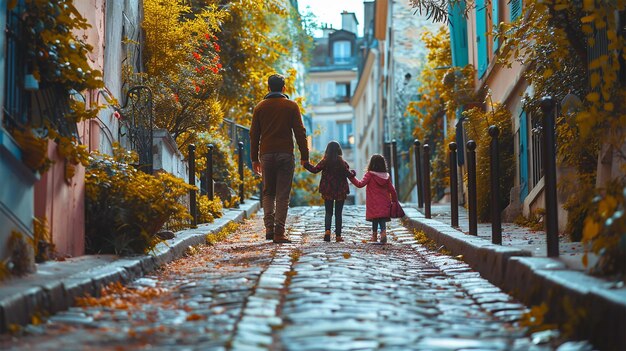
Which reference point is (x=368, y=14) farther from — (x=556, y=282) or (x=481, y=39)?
(x=556, y=282)

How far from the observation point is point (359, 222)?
14609 mm

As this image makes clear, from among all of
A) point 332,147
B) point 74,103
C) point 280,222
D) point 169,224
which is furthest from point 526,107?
point 74,103

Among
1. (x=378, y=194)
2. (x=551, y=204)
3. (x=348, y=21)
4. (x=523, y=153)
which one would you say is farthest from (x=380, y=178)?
(x=348, y=21)

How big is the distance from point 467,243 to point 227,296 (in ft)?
9.42

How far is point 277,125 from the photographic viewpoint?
10.8 meters

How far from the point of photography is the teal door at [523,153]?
39.7 feet

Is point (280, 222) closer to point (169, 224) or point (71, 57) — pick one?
point (169, 224)

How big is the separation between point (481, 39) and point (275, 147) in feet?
21.0

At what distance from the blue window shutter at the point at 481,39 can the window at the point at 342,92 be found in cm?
4445

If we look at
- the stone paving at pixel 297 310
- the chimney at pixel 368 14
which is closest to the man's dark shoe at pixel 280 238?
the stone paving at pixel 297 310

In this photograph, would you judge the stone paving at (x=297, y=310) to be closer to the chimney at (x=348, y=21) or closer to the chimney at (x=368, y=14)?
the chimney at (x=368, y=14)

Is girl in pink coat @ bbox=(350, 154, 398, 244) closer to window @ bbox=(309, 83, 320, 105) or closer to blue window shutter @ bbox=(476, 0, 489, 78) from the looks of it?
blue window shutter @ bbox=(476, 0, 489, 78)

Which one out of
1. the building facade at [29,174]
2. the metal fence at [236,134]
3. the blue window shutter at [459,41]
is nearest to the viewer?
the building facade at [29,174]

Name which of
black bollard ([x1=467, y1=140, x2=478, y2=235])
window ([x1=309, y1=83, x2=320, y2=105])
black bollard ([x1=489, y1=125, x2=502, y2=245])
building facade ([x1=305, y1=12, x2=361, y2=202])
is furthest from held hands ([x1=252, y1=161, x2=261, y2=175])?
window ([x1=309, y1=83, x2=320, y2=105])
